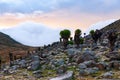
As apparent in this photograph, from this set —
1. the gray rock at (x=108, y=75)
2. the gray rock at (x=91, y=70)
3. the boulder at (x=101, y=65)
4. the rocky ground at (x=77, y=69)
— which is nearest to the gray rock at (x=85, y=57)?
the rocky ground at (x=77, y=69)

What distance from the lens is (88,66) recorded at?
62844 millimetres

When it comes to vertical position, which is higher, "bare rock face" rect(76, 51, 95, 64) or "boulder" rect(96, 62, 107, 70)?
"bare rock face" rect(76, 51, 95, 64)

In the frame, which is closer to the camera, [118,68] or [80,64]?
[118,68]

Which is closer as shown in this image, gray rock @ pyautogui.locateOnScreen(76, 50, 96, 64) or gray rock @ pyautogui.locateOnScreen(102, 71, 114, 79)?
gray rock @ pyautogui.locateOnScreen(102, 71, 114, 79)

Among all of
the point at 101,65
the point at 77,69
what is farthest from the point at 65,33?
the point at 101,65

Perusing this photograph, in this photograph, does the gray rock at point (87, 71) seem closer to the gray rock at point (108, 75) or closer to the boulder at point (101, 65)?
the boulder at point (101, 65)

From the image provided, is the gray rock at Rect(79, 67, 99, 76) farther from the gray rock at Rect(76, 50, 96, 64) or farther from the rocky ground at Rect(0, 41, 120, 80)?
the gray rock at Rect(76, 50, 96, 64)

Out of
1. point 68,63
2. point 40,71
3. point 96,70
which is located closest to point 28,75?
point 40,71

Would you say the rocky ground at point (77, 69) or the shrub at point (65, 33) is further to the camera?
the shrub at point (65, 33)

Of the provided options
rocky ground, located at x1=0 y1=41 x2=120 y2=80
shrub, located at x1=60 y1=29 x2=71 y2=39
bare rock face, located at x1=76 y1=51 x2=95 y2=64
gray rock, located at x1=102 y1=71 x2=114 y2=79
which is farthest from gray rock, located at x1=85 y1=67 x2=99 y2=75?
shrub, located at x1=60 y1=29 x2=71 y2=39

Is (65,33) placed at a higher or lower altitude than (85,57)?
higher

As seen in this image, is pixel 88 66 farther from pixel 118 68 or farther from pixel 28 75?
pixel 28 75

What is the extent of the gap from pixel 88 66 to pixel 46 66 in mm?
12675

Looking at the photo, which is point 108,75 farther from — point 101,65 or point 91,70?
point 101,65
